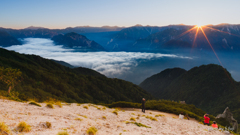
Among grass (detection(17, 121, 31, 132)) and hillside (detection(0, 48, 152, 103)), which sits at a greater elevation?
grass (detection(17, 121, 31, 132))

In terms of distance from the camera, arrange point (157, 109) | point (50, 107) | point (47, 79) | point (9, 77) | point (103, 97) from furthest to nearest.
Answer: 1. point (103, 97)
2. point (47, 79)
3. point (157, 109)
4. point (9, 77)
5. point (50, 107)

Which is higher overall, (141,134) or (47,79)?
(141,134)

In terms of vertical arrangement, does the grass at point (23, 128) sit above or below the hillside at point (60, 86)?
above

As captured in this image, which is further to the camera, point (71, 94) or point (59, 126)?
point (71, 94)

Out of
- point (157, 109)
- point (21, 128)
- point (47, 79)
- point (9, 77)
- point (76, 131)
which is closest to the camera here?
point (21, 128)

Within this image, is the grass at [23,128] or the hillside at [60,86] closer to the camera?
the grass at [23,128]

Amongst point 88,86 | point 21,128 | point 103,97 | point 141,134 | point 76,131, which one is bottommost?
point 103,97

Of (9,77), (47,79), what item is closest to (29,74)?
(47,79)

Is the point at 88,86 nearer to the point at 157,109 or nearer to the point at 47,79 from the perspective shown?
the point at 47,79

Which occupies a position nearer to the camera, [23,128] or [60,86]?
[23,128]

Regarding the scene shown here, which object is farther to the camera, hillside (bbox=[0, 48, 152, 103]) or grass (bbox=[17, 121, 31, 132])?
hillside (bbox=[0, 48, 152, 103])

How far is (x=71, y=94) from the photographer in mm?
96000

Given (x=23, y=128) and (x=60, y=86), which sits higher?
(x=23, y=128)

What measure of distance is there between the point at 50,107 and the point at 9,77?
18.1 meters
